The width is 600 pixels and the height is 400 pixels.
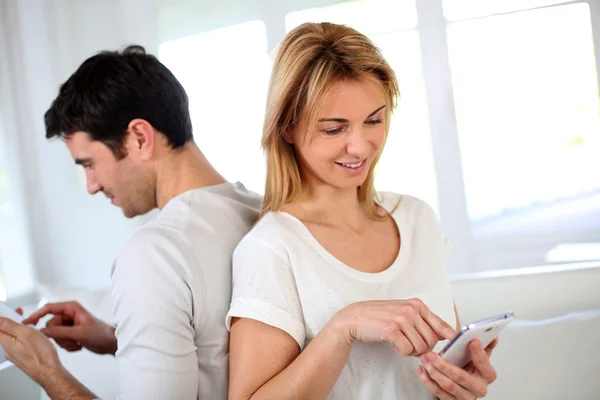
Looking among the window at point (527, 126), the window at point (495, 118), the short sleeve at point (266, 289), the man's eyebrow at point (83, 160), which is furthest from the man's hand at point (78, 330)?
the window at point (527, 126)

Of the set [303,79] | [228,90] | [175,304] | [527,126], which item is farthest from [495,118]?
[175,304]

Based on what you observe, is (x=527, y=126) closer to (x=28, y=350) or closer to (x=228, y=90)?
(x=228, y=90)

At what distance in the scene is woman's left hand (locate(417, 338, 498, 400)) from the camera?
3.63 feet

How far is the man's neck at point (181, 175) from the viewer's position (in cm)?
150

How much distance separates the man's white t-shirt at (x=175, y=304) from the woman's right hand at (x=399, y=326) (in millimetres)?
293

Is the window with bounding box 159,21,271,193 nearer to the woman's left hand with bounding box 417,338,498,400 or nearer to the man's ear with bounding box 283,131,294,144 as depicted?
the man's ear with bounding box 283,131,294,144

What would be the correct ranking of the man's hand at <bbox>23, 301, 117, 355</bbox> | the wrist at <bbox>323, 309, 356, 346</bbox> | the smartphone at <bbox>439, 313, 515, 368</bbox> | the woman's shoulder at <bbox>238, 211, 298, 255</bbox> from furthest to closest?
the man's hand at <bbox>23, 301, 117, 355</bbox> → the woman's shoulder at <bbox>238, 211, 298, 255</bbox> → the wrist at <bbox>323, 309, 356, 346</bbox> → the smartphone at <bbox>439, 313, 515, 368</bbox>

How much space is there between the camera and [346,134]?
131 cm

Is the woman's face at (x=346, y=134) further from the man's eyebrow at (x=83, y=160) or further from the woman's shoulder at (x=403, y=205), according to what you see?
the man's eyebrow at (x=83, y=160)

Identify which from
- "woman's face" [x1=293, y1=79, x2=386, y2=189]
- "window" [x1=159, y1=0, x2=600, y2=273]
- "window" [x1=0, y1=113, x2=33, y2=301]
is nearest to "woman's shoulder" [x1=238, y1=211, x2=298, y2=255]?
"woman's face" [x1=293, y1=79, x2=386, y2=189]

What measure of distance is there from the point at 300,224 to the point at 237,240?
0.48 feet

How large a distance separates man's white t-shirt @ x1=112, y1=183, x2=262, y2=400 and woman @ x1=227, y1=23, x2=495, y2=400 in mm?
62

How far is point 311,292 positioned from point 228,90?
4.92ft

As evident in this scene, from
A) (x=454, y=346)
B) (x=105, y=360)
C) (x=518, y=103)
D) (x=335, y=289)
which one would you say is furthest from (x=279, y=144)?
(x=518, y=103)
